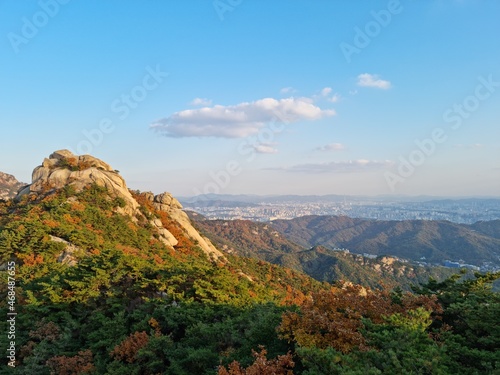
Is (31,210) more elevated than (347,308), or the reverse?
(31,210)

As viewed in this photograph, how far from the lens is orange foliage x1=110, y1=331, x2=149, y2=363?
8484 mm

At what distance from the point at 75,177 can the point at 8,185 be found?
76954 millimetres

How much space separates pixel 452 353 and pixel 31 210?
2329cm

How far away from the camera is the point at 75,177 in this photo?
27.1 metres

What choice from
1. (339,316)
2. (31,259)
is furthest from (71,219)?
(339,316)

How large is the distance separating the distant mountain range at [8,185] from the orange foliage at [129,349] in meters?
85.2

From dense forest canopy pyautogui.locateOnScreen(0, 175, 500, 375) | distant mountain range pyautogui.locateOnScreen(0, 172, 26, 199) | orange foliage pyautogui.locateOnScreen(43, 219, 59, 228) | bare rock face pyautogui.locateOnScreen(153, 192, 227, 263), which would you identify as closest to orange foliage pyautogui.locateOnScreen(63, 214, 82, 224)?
orange foliage pyautogui.locateOnScreen(43, 219, 59, 228)

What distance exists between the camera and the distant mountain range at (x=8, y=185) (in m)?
79.0

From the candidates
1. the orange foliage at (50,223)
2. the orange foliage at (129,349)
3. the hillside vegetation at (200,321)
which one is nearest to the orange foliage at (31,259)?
the hillside vegetation at (200,321)

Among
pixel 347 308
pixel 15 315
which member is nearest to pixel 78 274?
pixel 15 315

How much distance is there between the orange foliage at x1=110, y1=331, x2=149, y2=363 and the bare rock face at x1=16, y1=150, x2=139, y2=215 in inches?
728

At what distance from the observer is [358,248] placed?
495 ft

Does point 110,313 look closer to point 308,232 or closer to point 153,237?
point 153,237

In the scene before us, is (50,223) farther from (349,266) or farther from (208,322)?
(349,266)
